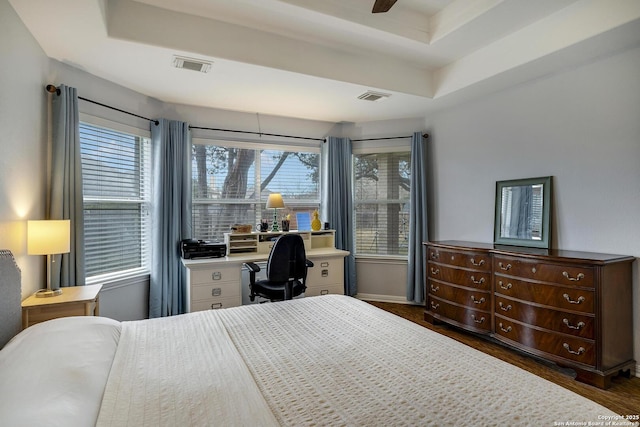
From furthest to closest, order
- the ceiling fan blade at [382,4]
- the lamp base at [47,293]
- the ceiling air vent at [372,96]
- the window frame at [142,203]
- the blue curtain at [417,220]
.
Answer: the blue curtain at [417,220] < the ceiling air vent at [372,96] < the window frame at [142,203] < the lamp base at [47,293] < the ceiling fan blade at [382,4]

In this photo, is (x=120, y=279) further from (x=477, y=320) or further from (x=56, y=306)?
(x=477, y=320)

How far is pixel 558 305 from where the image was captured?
2.42 m

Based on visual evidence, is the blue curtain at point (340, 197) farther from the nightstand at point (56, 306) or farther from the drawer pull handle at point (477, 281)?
the nightstand at point (56, 306)

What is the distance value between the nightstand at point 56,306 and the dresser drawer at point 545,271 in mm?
3217

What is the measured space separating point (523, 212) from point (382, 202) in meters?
1.80

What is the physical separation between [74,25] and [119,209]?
1.71 metres

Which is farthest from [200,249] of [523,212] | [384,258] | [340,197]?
[523,212]

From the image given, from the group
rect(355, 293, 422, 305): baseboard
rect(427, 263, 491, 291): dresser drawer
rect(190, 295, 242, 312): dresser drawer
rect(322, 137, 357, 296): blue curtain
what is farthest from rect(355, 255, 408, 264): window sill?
rect(190, 295, 242, 312): dresser drawer

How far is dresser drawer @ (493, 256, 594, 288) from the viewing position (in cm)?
231

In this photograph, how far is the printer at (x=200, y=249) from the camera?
134 inches

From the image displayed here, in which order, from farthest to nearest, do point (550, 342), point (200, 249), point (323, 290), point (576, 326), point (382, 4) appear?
point (323, 290) → point (200, 249) → point (550, 342) → point (576, 326) → point (382, 4)

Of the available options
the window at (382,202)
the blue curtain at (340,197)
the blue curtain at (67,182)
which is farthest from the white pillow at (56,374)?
the window at (382,202)

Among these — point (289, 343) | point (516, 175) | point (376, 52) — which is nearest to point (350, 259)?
point (516, 175)

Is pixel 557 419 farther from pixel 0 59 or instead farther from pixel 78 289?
pixel 0 59
